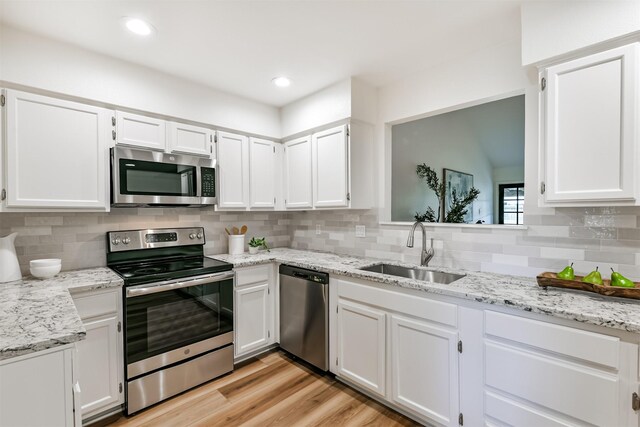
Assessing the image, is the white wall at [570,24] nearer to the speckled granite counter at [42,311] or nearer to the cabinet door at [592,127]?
the cabinet door at [592,127]

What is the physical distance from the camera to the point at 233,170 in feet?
9.71

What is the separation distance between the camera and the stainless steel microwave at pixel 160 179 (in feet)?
7.37

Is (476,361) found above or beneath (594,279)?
beneath

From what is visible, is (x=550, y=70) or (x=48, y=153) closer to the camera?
(x=550, y=70)

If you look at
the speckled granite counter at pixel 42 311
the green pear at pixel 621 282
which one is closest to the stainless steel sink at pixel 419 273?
the green pear at pixel 621 282

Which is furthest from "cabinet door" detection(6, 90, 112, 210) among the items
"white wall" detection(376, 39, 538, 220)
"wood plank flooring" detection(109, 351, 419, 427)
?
"white wall" detection(376, 39, 538, 220)

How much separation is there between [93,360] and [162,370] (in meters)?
0.44

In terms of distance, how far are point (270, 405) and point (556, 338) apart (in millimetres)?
1789

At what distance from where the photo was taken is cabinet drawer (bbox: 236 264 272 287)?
2.65 meters

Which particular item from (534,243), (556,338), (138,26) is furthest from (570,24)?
(138,26)

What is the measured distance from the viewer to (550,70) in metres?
1.65

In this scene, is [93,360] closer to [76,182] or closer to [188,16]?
[76,182]

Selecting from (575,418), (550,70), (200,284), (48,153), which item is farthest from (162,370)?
(550,70)

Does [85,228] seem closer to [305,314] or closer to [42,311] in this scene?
[42,311]
